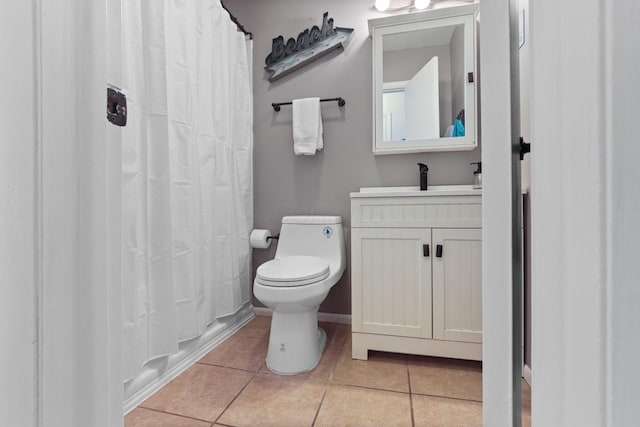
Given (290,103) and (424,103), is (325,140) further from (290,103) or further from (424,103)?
(424,103)

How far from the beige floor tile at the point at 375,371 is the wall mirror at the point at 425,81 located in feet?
3.80

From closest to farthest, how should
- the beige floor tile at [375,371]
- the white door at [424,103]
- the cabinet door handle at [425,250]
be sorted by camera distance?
the beige floor tile at [375,371] → the cabinet door handle at [425,250] → the white door at [424,103]

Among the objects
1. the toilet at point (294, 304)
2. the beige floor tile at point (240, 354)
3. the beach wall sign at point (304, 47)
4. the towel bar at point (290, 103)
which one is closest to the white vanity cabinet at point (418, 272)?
the toilet at point (294, 304)

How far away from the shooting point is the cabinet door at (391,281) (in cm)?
142

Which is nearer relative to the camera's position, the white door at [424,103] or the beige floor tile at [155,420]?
the beige floor tile at [155,420]

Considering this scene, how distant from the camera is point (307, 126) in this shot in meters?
1.91

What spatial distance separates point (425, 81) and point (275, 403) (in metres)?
1.85

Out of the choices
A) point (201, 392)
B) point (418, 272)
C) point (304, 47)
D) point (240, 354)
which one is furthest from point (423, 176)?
point (201, 392)

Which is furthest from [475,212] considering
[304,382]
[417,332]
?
[304,382]

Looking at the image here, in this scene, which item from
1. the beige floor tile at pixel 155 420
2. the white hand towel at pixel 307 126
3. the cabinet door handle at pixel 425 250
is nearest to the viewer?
the beige floor tile at pixel 155 420

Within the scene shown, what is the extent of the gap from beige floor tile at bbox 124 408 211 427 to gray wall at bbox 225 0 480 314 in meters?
1.04

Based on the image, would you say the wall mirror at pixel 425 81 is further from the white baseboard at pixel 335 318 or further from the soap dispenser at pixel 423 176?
the white baseboard at pixel 335 318

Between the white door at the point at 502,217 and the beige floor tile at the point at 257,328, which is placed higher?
the white door at the point at 502,217

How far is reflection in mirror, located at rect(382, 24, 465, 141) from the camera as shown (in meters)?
1.76
